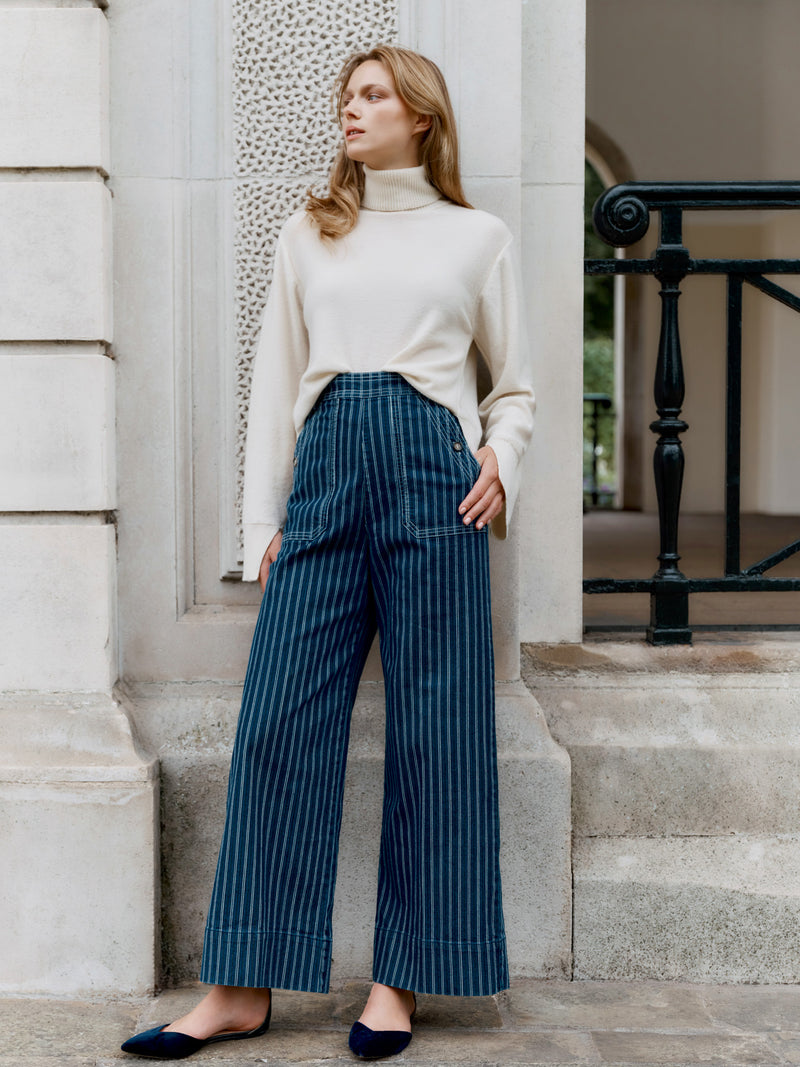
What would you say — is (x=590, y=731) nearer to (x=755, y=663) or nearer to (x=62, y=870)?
(x=755, y=663)

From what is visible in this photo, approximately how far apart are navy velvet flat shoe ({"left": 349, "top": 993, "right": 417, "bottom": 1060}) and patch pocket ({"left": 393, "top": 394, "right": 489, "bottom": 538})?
1043 millimetres

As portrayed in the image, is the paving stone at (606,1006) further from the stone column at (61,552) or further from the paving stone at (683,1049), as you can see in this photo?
the stone column at (61,552)

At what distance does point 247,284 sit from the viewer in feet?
9.25

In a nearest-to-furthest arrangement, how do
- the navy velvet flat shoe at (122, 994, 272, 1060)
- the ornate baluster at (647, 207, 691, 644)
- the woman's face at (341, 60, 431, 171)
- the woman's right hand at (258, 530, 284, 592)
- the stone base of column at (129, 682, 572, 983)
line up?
the navy velvet flat shoe at (122, 994, 272, 1060), the woman's face at (341, 60, 431, 171), the woman's right hand at (258, 530, 284, 592), the stone base of column at (129, 682, 572, 983), the ornate baluster at (647, 207, 691, 644)

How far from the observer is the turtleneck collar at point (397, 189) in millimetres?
2492


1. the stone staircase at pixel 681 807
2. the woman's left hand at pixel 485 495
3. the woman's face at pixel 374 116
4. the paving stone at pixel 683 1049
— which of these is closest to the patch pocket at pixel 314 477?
the woman's left hand at pixel 485 495

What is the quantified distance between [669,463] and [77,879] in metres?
1.93

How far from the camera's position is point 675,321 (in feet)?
10.2

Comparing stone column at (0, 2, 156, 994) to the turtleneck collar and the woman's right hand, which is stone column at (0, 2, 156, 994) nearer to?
the woman's right hand

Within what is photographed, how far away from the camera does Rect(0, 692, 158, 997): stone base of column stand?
2621 mm

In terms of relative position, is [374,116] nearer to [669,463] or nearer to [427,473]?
[427,473]

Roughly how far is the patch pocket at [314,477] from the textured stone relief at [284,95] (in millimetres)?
573

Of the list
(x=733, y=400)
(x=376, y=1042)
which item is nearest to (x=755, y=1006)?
(x=376, y=1042)

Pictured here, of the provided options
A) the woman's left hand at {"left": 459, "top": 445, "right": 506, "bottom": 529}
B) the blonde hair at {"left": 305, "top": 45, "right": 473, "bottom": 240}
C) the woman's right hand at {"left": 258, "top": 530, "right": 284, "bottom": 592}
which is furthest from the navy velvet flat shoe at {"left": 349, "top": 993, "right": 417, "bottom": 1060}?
the blonde hair at {"left": 305, "top": 45, "right": 473, "bottom": 240}
